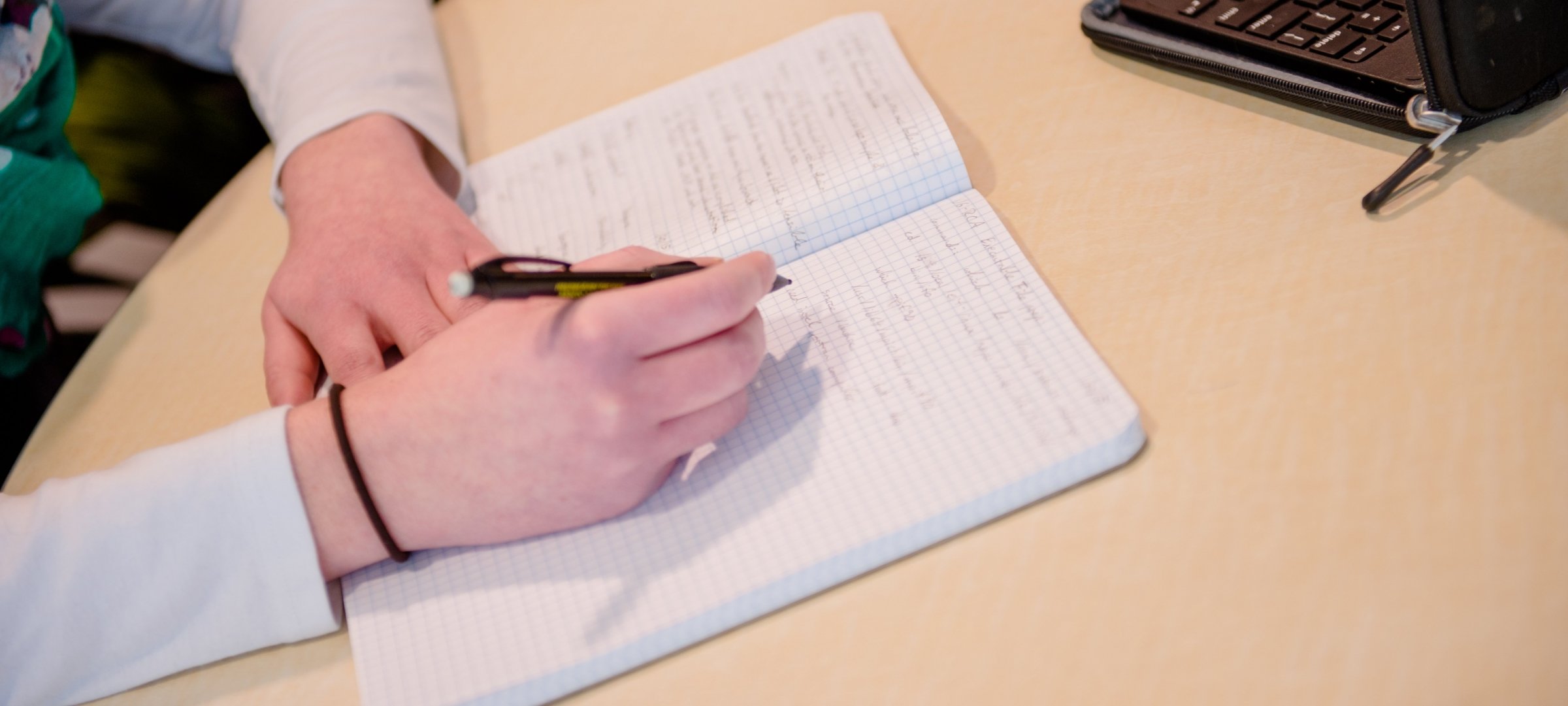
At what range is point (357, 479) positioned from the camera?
492 millimetres

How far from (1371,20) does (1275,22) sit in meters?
0.05

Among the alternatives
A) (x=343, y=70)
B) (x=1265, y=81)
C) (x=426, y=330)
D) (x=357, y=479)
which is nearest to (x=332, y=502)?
(x=357, y=479)

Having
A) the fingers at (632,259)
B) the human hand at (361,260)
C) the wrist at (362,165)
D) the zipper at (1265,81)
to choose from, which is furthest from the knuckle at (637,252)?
the zipper at (1265,81)

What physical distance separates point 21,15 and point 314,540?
537 mm

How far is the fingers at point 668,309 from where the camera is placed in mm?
446

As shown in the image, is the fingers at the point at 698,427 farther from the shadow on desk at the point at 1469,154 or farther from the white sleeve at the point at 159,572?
the shadow on desk at the point at 1469,154

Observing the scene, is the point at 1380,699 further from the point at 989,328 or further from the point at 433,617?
the point at 433,617

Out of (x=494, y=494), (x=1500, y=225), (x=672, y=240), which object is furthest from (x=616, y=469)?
(x=1500, y=225)

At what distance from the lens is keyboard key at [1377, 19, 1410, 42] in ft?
1.80

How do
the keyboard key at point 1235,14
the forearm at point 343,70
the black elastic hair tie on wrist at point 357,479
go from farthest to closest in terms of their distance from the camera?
the forearm at point 343,70 < the keyboard key at point 1235,14 < the black elastic hair tie on wrist at point 357,479

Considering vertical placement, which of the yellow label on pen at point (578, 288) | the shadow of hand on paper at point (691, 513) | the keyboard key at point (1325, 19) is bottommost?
the shadow of hand on paper at point (691, 513)

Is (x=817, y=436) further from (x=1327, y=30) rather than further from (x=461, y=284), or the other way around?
(x=1327, y=30)

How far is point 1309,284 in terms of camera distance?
19.2 inches

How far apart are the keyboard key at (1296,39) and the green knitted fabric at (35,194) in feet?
2.83
